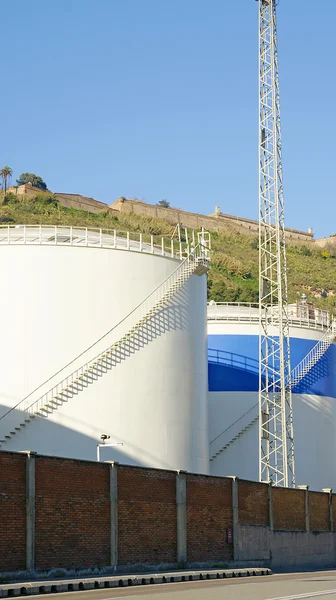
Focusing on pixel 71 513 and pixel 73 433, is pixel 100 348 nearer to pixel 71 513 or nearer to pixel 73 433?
pixel 73 433

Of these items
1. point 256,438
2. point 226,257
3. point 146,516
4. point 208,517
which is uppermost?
point 226,257

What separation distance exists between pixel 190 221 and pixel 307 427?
11179cm

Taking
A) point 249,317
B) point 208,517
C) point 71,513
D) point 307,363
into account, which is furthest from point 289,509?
point 249,317

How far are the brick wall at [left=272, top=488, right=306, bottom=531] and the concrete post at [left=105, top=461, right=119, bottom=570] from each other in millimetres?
14568

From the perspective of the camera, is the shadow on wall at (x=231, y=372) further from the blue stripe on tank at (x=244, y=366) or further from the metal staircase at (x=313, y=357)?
the metal staircase at (x=313, y=357)

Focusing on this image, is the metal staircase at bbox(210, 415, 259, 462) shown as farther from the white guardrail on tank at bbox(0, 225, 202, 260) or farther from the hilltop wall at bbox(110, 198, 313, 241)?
the hilltop wall at bbox(110, 198, 313, 241)

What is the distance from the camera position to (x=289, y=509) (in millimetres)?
47156

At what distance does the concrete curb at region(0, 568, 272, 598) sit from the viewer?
81.3ft

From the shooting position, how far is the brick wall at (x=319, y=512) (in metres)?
49.9

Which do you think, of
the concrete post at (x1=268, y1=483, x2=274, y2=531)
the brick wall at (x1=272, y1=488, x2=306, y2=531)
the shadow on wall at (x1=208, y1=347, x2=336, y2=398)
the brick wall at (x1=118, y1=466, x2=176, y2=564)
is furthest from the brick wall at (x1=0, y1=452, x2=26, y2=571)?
the shadow on wall at (x1=208, y1=347, x2=336, y2=398)

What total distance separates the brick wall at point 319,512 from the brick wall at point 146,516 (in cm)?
1562

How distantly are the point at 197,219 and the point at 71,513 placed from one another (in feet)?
478

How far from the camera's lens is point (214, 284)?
13662 centimetres

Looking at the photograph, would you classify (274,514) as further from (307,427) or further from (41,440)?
(307,427)
